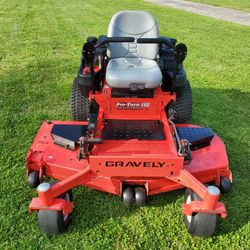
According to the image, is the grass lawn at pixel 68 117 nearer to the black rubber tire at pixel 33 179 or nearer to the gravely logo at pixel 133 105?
the black rubber tire at pixel 33 179

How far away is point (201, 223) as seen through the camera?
2.42 metres

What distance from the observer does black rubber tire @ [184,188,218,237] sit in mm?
2406

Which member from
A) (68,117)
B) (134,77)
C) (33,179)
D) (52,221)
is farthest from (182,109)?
(52,221)

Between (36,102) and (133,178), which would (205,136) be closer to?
(133,178)

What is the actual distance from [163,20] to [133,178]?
30.8ft

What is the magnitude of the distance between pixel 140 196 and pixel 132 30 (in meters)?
1.94

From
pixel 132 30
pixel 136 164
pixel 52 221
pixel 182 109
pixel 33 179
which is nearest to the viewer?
pixel 52 221

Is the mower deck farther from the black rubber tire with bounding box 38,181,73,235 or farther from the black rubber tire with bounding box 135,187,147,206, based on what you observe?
the black rubber tire with bounding box 38,181,73,235

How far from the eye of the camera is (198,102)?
4746 mm

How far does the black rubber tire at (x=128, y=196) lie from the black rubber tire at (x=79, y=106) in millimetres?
1287

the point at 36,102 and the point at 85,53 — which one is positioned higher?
the point at 85,53

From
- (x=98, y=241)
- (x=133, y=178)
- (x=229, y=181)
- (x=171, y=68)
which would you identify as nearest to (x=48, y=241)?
(x=98, y=241)

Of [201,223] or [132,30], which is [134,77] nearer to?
[132,30]

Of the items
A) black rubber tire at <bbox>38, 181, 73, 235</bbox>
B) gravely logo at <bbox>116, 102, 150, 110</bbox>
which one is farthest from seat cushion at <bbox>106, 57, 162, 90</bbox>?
black rubber tire at <bbox>38, 181, 73, 235</bbox>
